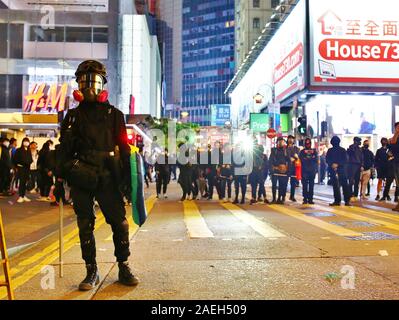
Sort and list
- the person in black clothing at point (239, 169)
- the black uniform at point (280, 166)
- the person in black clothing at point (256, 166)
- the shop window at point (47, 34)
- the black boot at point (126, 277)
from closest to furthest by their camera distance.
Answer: the black boot at point (126, 277) → the black uniform at point (280, 166) → the person in black clothing at point (256, 166) → the person in black clothing at point (239, 169) → the shop window at point (47, 34)

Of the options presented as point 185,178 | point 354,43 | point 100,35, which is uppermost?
point 100,35

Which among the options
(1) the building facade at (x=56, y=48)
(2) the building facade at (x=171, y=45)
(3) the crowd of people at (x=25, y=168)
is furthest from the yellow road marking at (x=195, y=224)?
(2) the building facade at (x=171, y=45)

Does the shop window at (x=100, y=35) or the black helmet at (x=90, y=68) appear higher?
the shop window at (x=100, y=35)

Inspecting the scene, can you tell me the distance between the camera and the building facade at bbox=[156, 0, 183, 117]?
167125 mm

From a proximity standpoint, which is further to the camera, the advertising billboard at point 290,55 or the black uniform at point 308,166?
the advertising billboard at point 290,55

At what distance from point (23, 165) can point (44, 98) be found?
92.3ft

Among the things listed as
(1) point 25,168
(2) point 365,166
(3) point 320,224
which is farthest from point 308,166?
(1) point 25,168

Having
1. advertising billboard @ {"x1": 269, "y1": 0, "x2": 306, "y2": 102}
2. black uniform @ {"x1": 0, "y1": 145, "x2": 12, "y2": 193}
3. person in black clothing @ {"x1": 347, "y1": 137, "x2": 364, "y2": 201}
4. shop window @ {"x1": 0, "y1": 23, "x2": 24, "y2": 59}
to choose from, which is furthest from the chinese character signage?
person in black clothing @ {"x1": 347, "y1": 137, "x2": 364, "y2": 201}

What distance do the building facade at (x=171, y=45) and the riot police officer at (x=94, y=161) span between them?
158m

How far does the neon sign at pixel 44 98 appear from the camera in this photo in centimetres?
3928

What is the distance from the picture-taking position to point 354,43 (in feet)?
81.9

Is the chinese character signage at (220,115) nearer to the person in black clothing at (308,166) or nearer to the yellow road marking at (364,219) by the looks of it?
the person in black clothing at (308,166)

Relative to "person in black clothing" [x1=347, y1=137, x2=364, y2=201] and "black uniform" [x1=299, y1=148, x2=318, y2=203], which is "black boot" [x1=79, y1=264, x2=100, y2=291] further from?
"person in black clothing" [x1=347, y1=137, x2=364, y2=201]

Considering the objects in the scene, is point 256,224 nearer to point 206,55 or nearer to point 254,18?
point 254,18
